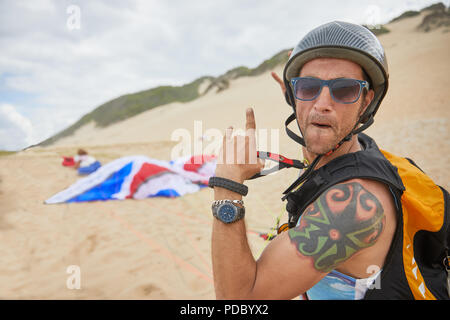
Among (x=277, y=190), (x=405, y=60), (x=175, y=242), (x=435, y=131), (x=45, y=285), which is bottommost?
(x=45, y=285)

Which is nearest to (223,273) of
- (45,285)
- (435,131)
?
(45,285)

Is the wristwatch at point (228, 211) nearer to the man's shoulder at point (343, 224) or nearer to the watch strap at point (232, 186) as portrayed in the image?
the watch strap at point (232, 186)

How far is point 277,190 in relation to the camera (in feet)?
26.0

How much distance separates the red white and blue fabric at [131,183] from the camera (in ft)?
23.0

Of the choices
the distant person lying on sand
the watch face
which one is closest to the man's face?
the watch face

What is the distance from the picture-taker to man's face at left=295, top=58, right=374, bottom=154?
1.55 meters

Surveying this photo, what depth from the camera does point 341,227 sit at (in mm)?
1205

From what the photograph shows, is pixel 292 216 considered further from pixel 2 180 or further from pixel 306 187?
pixel 2 180

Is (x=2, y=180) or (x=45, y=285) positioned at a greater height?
(x=2, y=180)

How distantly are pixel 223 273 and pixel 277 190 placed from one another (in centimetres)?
685

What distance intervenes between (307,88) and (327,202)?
739 millimetres

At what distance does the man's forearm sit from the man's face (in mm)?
668

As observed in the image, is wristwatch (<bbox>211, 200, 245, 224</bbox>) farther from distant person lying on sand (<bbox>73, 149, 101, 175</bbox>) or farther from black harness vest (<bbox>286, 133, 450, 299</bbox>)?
distant person lying on sand (<bbox>73, 149, 101, 175</bbox>)

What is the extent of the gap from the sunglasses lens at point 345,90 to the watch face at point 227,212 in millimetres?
880
